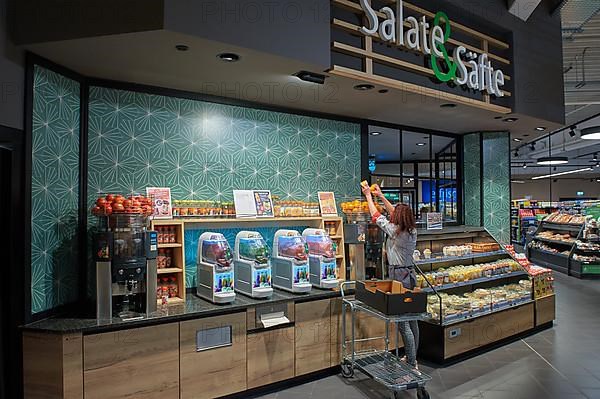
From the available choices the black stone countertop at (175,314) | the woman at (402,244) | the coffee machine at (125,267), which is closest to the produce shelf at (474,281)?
the woman at (402,244)

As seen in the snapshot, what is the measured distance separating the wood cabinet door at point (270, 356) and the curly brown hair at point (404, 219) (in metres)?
1.48

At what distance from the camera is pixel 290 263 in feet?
14.3

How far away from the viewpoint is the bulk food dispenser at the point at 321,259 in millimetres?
4535

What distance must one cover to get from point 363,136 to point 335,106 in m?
0.86

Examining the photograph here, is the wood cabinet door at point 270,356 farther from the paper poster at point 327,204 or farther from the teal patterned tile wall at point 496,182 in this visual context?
the teal patterned tile wall at point 496,182

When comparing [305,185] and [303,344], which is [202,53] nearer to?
[305,185]

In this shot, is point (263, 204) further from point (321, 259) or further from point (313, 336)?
point (313, 336)

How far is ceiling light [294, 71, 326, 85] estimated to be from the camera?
388 centimetres

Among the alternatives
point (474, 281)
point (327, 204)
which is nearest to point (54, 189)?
point (327, 204)

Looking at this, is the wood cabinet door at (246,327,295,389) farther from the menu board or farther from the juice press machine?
the menu board

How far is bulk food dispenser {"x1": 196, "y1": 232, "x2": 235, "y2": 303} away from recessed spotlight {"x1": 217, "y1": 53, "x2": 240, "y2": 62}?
1562 millimetres

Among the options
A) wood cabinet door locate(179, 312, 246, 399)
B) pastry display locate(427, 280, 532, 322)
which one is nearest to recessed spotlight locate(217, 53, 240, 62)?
wood cabinet door locate(179, 312, 246, 399)

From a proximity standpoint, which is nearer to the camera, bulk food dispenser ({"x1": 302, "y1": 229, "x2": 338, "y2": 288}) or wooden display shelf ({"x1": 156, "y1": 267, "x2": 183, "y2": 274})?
wooden display shelf ({"x1": 156, "y1": 267, "x2": 183, "y2": 274})

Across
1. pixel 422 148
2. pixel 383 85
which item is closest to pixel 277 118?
pixel 383 85
